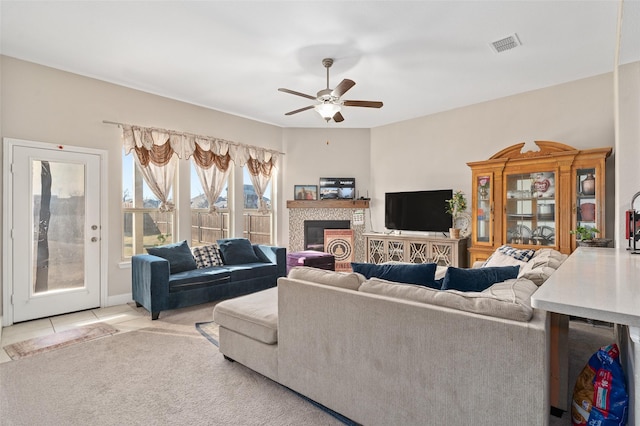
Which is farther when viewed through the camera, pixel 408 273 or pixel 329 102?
pixel 329 102

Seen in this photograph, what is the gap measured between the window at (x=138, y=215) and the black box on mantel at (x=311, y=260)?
6.47 feet

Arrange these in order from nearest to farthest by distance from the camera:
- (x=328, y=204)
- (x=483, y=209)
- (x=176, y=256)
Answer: (x=176, y=256) → (x=483, y=209) → (x=328, y=204)

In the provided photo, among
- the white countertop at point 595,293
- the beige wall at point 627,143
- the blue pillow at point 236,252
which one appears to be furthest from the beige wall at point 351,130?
the white countertop at point 595,293

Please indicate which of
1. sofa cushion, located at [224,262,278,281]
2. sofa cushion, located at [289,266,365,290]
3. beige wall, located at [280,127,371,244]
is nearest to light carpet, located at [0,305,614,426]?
sofa cushion, located at [289,266,365,290]

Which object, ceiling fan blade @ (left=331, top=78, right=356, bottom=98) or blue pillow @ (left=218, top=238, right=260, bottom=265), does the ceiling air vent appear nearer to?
ceiling fan blade @ (left=331, top=78, right=356, bottom=98)

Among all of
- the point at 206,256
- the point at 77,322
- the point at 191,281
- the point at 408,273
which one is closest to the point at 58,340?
the point at 77,322

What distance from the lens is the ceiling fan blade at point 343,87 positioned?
317 cm

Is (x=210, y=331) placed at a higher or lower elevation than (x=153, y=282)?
lower

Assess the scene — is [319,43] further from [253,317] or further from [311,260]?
[311,260]

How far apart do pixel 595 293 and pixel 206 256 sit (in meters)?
4.33

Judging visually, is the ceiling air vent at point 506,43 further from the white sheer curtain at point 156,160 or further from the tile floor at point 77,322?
the tile floor at point 77,322

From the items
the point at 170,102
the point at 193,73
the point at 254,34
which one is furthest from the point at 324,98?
the point at 170,102

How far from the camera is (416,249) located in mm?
5406

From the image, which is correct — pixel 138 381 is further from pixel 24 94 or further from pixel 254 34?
pixel 24 94
